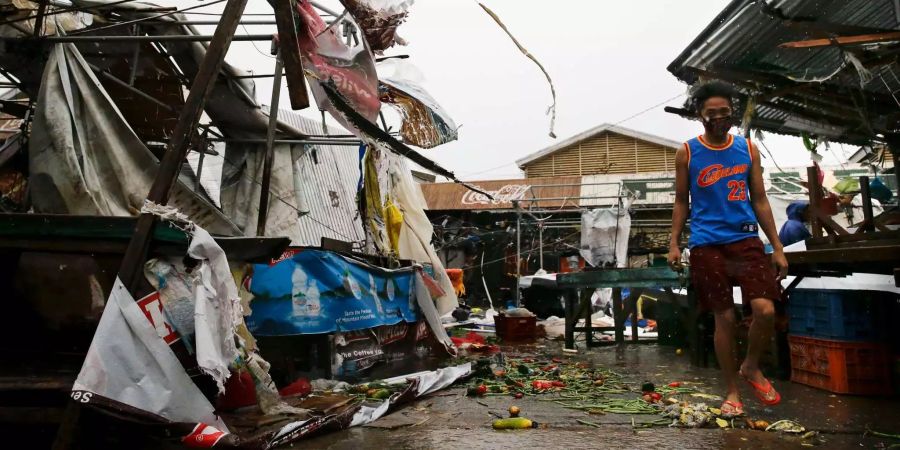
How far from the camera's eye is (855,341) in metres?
A: 4.52

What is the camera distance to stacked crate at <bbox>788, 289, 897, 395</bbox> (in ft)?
14.8

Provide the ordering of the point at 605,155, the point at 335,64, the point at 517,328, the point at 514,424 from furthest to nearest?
the point at 605,155
the point at 517,328
the point at 335,64
the point at 514,424

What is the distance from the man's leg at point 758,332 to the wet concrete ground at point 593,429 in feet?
1.21

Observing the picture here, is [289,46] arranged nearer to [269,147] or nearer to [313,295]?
[269,147]

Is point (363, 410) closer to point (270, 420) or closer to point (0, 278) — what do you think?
point (270, 420)

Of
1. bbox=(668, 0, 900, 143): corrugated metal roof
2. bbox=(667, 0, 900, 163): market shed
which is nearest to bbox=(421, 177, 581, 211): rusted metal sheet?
bbox=(667, 0, 900, 163): market shed

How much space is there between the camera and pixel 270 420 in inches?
137

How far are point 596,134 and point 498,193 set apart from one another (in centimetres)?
634

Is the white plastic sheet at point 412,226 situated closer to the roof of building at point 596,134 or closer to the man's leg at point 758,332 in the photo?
the man's leg at point 758,332

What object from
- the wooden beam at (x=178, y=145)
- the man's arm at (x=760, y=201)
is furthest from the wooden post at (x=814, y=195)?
the wooden beam at (x=178, y=145)

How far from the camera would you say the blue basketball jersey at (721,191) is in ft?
11.7

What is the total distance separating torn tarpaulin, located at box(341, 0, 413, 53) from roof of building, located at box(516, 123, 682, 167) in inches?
715

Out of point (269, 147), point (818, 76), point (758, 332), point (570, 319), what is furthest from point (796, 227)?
point (269, 147)

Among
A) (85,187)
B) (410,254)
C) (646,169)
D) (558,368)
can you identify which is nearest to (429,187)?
(646,169)
